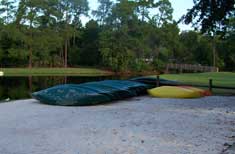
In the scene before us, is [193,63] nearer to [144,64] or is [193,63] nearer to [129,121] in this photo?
[144,64]

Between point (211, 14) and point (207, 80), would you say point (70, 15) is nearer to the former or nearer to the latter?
point (207, 80)

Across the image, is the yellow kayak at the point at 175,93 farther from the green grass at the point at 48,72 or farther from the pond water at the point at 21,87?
the green grass at the point at 48,72

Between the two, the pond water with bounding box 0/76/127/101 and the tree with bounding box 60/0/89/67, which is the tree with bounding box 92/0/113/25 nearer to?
the tree with bounding box 60/0/89/67

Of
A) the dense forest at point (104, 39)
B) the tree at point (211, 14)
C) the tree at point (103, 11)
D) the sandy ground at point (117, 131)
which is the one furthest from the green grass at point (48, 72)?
the sandy ground at point (117, 131)

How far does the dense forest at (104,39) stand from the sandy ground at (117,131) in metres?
51.2

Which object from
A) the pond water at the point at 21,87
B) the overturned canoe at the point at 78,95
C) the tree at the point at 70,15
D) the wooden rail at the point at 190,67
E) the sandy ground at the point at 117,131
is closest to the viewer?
the sandy ground at the point at 117,131

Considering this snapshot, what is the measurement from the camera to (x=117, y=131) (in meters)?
8.57

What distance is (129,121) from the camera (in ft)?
32.9

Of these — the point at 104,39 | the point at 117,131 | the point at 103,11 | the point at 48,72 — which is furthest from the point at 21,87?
the point at 103,11

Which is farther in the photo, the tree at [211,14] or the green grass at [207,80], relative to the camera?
the green grass at [207,80]

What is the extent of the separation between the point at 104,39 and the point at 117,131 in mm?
57571

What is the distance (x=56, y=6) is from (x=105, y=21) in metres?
8.87

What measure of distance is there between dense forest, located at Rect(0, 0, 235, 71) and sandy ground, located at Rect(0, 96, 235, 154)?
5122 centimetres

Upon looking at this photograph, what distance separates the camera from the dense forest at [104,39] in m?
63.5
